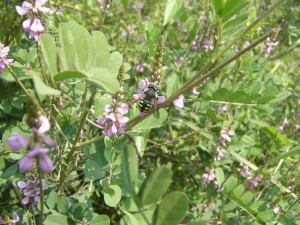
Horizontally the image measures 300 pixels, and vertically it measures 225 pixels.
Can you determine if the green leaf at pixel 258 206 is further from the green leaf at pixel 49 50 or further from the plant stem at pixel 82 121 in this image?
the green leaf at pixel 49 50

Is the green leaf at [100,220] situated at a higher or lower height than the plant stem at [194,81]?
lower

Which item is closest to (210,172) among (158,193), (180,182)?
(180,182)

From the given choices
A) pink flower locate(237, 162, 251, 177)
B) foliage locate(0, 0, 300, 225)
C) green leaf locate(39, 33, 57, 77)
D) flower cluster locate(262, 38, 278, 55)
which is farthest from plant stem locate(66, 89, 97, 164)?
flower cluster locate(262, 38, 278, 55)

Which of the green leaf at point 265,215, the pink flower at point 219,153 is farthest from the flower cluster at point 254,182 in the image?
the green leaf at point 265,215

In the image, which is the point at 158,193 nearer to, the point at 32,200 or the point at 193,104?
the point at 32,200

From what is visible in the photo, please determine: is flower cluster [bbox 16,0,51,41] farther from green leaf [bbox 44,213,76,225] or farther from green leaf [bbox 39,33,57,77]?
green leaf [bbox 44,213,76,225]

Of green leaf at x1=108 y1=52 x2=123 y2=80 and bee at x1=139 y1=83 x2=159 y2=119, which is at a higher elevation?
green leaf at x1=108 y1=52 x2=123 y2=80
